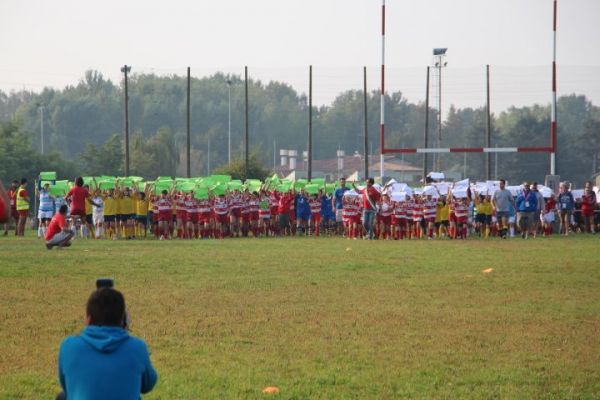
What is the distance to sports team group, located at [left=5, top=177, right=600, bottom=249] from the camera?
112ft

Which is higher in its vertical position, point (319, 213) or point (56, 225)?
point (56, 225)

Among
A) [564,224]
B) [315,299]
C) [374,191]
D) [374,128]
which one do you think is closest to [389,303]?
[315,299]

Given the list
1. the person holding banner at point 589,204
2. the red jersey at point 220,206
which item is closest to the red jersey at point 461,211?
the person holding banner at point 589,204

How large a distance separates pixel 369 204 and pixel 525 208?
473cm

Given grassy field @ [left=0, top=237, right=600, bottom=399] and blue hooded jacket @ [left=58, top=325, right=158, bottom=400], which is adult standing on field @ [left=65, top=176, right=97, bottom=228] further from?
blue hooded jacket @ [left=58, top=325, right=158, bottom=400]

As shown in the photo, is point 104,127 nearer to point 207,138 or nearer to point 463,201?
point 207,138

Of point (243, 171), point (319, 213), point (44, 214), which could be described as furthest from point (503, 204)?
point (243, 171)

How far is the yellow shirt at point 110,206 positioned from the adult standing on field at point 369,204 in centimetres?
716

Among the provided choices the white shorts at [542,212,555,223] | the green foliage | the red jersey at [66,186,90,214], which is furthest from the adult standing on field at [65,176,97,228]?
the green foliage

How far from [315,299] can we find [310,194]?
2264cm

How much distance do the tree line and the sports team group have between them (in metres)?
52.6

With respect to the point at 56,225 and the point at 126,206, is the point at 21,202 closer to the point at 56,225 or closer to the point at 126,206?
the point at 126,206

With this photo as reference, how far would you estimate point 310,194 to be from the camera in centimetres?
3866

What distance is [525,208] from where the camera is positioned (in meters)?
33.8
